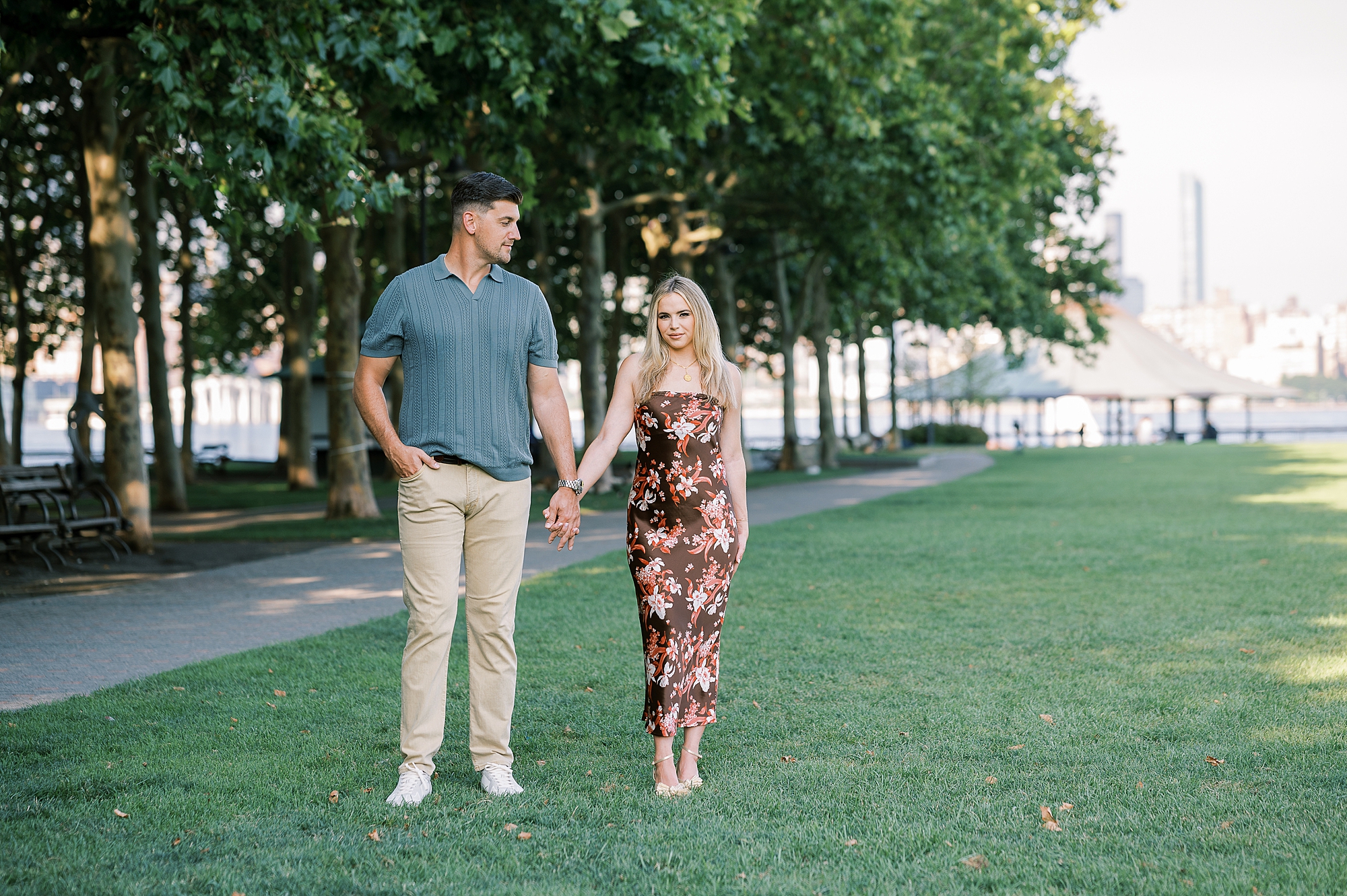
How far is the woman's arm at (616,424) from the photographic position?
469cm

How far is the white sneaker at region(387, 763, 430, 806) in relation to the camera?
4.43 m

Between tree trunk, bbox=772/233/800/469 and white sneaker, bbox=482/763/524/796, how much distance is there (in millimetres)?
25208

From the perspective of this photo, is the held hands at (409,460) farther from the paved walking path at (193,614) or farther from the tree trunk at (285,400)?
the tree trunk at (285,400)

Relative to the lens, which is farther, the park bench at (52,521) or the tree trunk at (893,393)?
the tree trunk at (893,393)

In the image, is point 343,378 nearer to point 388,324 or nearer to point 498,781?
point 388,324

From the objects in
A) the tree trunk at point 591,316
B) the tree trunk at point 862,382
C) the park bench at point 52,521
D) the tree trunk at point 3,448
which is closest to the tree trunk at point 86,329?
the tree trunk at point 3,448

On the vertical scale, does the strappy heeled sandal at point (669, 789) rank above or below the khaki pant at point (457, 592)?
below

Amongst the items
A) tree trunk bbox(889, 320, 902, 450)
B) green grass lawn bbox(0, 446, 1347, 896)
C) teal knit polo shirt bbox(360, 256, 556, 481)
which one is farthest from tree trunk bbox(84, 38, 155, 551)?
tree trunk bbox(889, 320, 902, 450)

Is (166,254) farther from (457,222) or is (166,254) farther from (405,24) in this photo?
(457,222)

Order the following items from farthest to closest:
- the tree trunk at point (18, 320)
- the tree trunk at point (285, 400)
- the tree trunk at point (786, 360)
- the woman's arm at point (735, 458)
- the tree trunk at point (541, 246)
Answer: the tree trunk at point (786, 360) → the tree trunk at point (285, 400) → the tree trunk at point (18, 320) → the tree trunk at point (541, 246) → the woman's arm at point (735, 458)

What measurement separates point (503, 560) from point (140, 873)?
1.58m

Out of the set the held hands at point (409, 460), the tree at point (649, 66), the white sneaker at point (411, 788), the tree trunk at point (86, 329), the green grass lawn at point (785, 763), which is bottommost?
the green grass lawn at point (785, 763)

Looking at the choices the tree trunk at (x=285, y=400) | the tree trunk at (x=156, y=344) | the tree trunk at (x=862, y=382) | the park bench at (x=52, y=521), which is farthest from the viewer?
the tree trunk at (x=862, y=382)

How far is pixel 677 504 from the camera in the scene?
15.3 ft
